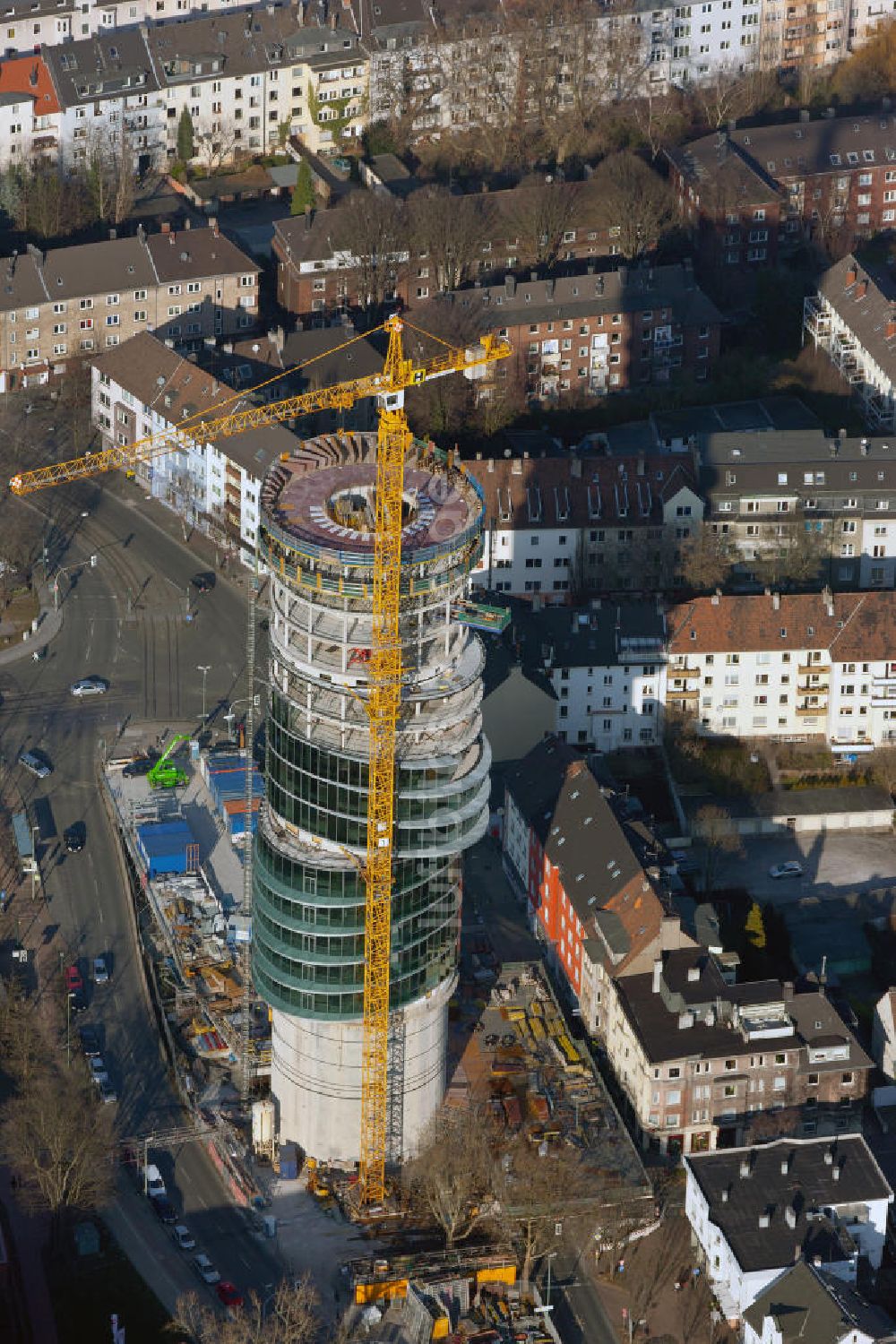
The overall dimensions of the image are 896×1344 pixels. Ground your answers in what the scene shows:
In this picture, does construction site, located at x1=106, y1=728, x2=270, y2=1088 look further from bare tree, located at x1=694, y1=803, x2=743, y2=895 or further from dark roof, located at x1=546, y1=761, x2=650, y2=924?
bare tree, located at x1=694, y1=803, x2=743, y2=895

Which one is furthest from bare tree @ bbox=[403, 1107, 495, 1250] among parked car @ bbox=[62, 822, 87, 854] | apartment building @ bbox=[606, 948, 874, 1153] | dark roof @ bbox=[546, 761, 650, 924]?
parked car @ bbox=[62, 822, 87, 854]

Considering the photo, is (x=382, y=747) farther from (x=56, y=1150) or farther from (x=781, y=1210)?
(x=781, y=1210)

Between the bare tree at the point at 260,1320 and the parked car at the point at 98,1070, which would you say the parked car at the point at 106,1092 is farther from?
the bare tree at the point at 260,1320

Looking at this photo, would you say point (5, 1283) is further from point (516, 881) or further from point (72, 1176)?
point (516, 881)

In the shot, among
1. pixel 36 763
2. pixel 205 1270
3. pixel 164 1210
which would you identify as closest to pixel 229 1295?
pixel 205 1270

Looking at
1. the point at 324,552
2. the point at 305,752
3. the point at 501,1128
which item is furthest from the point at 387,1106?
the point at 324,552

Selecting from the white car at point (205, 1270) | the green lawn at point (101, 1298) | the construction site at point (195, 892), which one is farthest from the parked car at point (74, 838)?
the white car at point (205, 1270)
